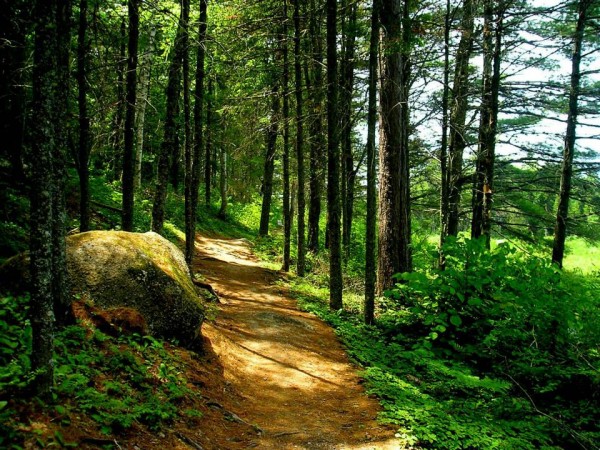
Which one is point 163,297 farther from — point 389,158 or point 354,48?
point 354,48

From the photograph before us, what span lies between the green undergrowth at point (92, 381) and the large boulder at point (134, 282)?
54 centimetres

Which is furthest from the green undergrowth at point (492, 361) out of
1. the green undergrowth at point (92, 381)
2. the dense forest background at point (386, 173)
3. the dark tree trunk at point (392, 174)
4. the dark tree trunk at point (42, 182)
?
the dark tree trunk at point (42, 182)

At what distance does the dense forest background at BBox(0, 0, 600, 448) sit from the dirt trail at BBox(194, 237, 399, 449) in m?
0.56

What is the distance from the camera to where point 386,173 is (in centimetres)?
1032

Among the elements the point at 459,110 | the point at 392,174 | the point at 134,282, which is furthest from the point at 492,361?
the point at 459,110

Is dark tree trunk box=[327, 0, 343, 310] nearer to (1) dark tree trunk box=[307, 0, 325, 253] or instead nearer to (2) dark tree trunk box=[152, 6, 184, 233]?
(1) dark tree trunk box=[307, 0, 325, 253]

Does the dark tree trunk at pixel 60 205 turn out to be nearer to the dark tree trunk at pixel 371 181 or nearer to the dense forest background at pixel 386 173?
the dense forest background at pixel 386 173

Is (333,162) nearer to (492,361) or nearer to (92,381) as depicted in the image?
(492,361)

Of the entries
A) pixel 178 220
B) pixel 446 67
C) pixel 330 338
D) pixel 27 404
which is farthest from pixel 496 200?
pixel 27 404

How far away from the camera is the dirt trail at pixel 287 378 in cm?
496

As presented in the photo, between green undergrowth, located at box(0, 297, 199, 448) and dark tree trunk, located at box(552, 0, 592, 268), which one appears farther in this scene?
dark tree trunk, located at box(552, 0, 592, 268)

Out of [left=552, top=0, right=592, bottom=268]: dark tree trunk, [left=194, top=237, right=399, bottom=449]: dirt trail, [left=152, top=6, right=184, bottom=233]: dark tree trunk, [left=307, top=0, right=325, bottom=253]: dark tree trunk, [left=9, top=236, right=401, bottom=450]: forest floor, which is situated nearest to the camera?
[left=9, top=236, right=401, bottom=450]: forest floor

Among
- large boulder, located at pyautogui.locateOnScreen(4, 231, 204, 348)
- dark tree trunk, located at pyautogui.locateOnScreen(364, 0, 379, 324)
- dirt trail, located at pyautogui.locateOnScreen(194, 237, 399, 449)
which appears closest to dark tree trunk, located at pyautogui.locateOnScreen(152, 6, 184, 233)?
dirt trail, located at pyautogui.locateOnScreen(194, 237, 399, 449)

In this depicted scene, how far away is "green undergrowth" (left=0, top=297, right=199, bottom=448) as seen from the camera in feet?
10.1
